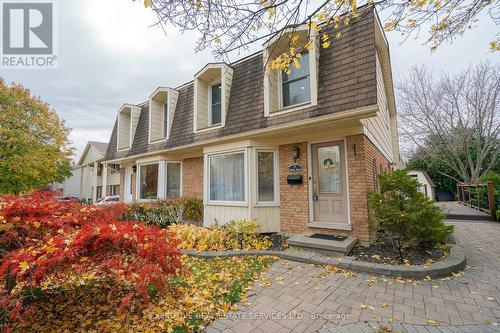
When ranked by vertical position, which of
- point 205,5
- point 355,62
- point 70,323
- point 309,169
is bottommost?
point 70,323

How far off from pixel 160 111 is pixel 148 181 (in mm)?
3421

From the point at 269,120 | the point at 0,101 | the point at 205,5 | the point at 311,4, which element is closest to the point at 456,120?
the point at 269,120

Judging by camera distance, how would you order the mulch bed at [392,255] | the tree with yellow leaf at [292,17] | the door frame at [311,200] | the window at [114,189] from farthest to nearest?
the window at [114,189] → the door frame at [311,200] → the mulch bed at [392,255] → the tree with yellow leaf at [292,17]

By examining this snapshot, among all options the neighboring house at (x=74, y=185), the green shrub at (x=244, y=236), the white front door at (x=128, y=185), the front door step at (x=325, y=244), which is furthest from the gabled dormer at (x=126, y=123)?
the neighboring house at (x=74, y=185)

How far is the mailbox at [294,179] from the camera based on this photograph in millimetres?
6175

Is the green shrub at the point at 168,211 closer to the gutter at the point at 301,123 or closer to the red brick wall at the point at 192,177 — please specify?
the red brick wall at the point at 192,177

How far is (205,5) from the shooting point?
2965 mm

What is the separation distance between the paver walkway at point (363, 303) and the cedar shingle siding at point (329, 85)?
352 centimetres

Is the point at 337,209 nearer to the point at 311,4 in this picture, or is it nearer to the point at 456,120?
the point at 311,4

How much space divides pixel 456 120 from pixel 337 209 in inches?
712

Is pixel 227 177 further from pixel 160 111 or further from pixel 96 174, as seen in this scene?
pixel 96 174

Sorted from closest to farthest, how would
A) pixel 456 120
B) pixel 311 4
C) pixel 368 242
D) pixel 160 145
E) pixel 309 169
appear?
1. pixel 311 4
2. pixel 368 242
3. pixel 309 169
4. pixel 160 145
5. pixel 456 120

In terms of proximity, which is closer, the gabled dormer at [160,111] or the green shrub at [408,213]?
the green shrub at [408,213]

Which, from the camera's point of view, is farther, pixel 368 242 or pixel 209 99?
pixel 209 99
